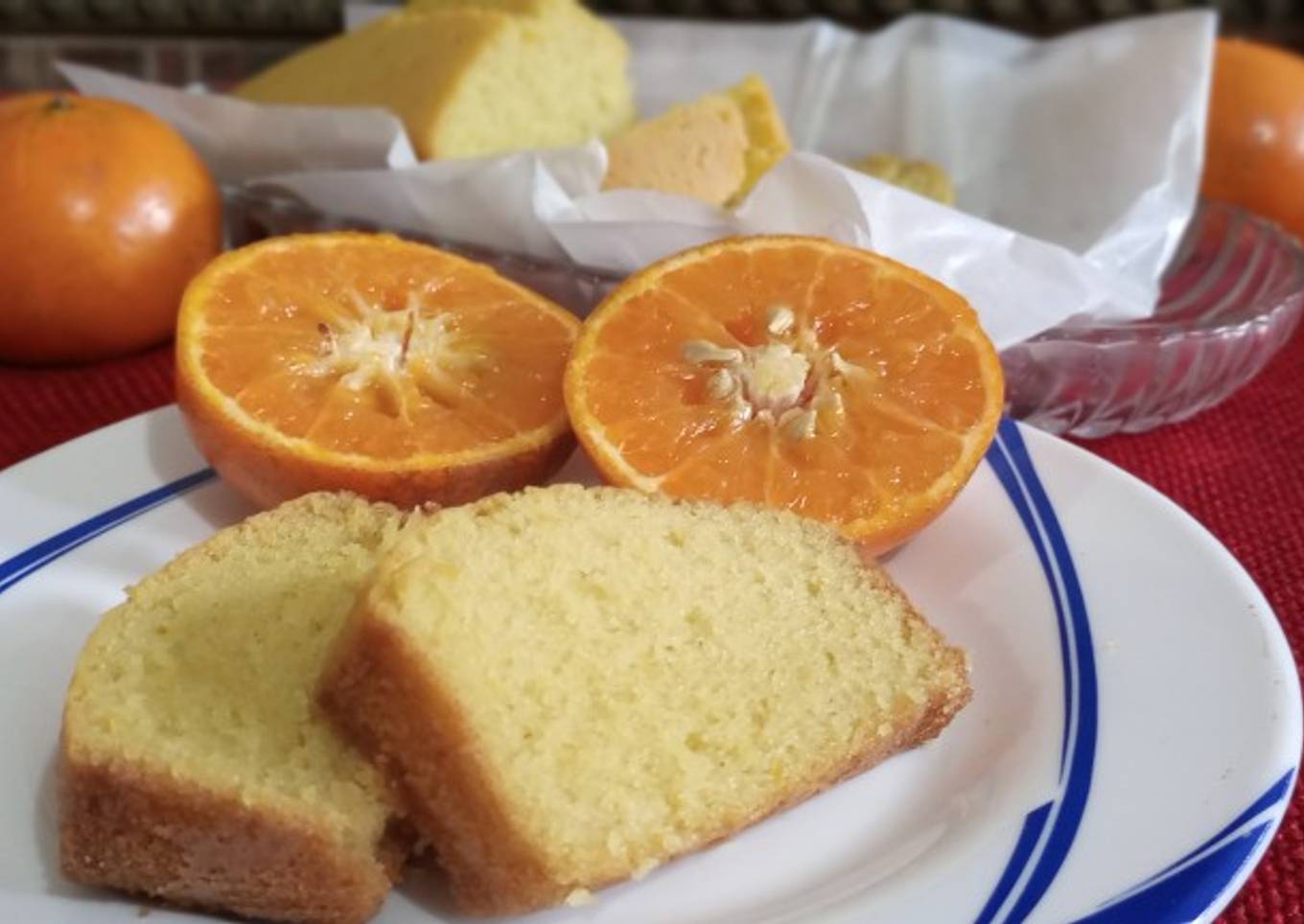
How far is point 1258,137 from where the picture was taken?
1.69 metres

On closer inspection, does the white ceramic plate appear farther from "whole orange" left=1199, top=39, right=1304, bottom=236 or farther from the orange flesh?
"whole orange" left=1199, top=39, right=1304, bottom=236

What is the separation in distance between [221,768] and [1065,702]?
463 millimetres

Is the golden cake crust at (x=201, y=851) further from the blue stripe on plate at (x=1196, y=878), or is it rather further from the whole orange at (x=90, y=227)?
the whole orange at (x=90, y=227)

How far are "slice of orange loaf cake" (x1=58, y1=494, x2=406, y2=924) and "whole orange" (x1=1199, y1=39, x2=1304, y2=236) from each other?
4.40ft

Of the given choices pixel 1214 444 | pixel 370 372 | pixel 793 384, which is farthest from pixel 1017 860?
pixel 1214 444

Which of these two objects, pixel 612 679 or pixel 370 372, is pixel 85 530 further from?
pixel 612 679

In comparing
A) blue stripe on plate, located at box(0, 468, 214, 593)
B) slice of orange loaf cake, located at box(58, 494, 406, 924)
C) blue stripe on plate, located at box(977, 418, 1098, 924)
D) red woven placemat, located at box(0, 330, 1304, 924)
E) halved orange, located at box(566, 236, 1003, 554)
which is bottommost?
red woven placemat, located at box(0, 330, 1304, 924)

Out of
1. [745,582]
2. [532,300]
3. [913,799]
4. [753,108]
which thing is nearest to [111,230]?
[532,300]

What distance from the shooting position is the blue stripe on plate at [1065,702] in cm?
66

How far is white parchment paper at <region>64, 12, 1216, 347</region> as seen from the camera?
1.25 metres

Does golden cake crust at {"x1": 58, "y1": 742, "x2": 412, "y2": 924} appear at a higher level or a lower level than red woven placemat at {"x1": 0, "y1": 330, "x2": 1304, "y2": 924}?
higher

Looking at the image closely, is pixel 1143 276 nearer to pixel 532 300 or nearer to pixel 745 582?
pixel 532 300

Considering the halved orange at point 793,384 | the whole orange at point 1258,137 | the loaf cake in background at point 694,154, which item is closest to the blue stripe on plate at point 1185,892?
the halved orange at point 793,384

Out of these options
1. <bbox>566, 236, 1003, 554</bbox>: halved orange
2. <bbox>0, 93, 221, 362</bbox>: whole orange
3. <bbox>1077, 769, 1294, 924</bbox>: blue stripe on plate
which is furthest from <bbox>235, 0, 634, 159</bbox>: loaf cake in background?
<bbox>1077, 769, 1294, 924</bbox>: blue stripe on plate
